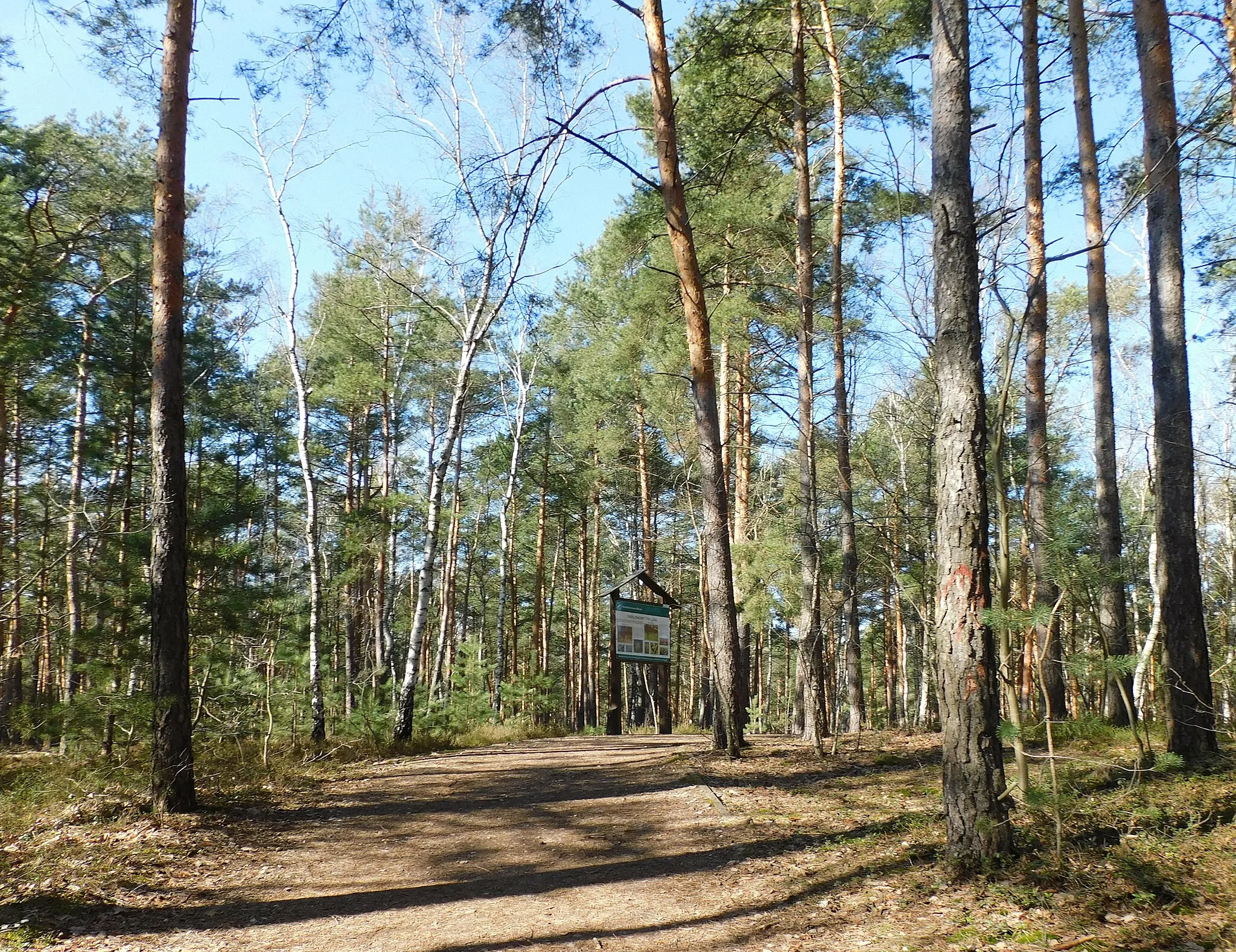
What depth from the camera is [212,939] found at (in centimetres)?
385

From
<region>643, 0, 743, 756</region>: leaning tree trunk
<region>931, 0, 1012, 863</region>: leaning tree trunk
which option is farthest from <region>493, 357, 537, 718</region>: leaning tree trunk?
<region>931, 0, 1012, 863</region>: leaning tree trunk

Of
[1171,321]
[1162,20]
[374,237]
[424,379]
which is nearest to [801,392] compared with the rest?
[1171,321]

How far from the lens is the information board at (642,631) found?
559 inches

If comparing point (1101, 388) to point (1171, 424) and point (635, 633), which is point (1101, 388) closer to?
point (1171, 424)

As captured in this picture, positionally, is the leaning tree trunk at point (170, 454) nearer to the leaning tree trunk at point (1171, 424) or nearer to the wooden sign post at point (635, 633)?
the leaning tree trunk at point (1171, 424)

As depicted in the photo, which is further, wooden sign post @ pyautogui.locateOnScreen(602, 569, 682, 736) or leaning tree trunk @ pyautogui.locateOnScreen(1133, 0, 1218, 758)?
wooden sign post @ pyautogui.locateOnScreen(602, 569, 682, 736)

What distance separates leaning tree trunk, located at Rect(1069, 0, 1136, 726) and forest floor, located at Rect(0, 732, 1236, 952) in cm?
303

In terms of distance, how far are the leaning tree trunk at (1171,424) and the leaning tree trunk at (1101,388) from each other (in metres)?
1.62

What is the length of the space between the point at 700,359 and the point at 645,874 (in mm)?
5324

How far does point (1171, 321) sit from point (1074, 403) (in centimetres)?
1186

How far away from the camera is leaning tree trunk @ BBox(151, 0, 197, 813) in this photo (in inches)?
233

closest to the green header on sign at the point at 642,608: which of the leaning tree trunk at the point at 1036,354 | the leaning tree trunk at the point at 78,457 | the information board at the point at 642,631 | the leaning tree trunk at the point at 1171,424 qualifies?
the information board at the point at 642,631

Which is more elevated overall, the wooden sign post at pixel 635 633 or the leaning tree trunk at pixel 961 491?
the leaning tree trunk at pixel 961 491

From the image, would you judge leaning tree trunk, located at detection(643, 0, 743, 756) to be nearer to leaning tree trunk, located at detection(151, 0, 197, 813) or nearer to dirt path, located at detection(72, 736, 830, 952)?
dirt path, located at detection(72, 736, 830, 952)
